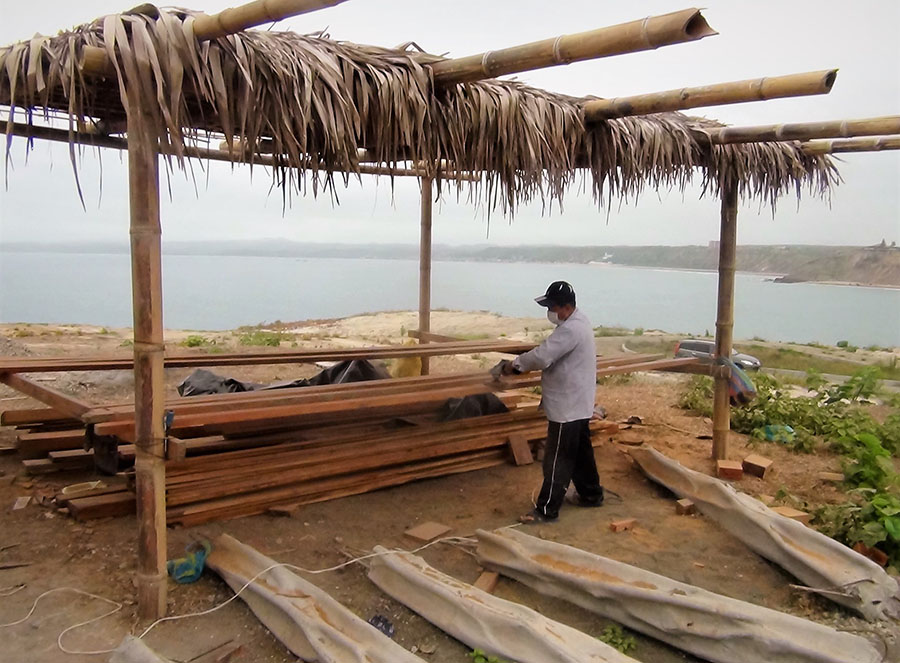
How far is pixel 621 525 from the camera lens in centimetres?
493

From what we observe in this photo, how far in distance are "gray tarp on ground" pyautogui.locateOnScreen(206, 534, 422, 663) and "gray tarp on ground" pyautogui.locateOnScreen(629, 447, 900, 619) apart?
2.36 meters

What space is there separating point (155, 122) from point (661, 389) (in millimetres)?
8902

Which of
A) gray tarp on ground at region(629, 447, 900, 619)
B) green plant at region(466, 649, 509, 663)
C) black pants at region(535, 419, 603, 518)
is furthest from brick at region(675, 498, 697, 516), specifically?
green plant at region(466, 649, 509, 663)

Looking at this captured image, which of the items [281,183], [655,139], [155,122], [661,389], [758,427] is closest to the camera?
[155,122]

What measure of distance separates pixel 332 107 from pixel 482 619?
9.09 ft

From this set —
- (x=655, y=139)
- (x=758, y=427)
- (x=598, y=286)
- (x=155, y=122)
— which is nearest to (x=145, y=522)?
(x=155, y=122)

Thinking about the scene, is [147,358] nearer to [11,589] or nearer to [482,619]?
[11,589]

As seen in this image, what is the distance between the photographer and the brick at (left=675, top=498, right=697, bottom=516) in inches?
205

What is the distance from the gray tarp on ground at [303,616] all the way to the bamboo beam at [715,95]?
352 centimetres

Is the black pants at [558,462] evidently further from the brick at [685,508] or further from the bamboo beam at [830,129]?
the bamboo beam at [830,129]

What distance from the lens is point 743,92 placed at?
410 centimetres

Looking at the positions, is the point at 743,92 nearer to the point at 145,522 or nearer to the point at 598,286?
the point at 145,522

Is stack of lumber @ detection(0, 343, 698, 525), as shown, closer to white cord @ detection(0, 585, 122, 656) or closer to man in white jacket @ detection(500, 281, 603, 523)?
man in white jacket @ detection(500, 281, 603, 523)

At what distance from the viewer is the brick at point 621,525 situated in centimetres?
492
